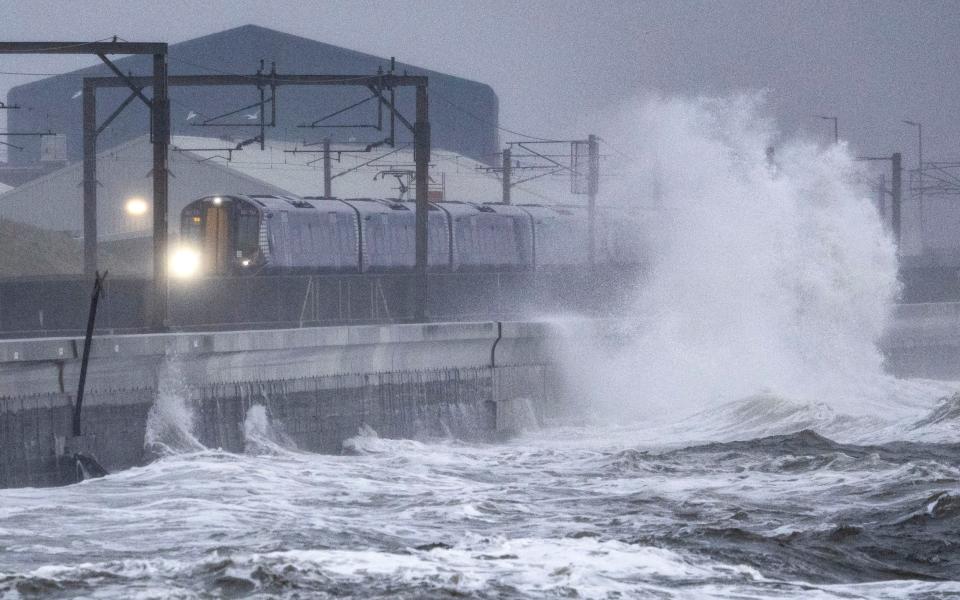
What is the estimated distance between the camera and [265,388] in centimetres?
1881

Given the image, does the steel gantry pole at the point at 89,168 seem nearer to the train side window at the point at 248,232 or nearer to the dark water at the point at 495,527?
the train side window at the point at 248,232

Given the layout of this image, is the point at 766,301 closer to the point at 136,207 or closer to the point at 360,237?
the point at 360,237

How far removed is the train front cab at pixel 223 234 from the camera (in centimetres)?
3183

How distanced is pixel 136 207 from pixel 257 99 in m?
29.7

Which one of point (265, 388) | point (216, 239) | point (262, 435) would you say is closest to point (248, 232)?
point (216, 239)

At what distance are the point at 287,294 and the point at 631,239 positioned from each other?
18363 millimetres

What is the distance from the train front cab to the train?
20 millimetres

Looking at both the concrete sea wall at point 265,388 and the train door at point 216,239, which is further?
the train door at point 216,239

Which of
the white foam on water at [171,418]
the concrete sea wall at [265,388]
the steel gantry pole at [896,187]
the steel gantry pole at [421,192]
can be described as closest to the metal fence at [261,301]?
the steel gantry pole at [421,192]

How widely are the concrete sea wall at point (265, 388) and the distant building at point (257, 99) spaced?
61.3 metres

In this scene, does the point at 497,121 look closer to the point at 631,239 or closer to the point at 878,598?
the point at 631,239

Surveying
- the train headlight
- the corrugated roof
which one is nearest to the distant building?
the corrugated roof

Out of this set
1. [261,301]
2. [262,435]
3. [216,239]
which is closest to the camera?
[262,435]

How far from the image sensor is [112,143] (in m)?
82.6
